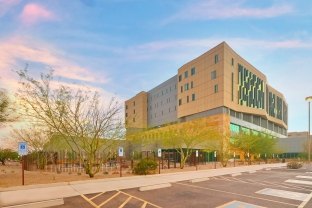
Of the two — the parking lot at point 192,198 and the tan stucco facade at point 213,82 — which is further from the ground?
the tan stucco facade at point 213,82

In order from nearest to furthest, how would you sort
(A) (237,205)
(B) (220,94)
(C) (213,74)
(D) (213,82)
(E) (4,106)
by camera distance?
(A) (237,205), (E) (4,106), (B) (220,94), (D) (213,82), (C) (213,74)

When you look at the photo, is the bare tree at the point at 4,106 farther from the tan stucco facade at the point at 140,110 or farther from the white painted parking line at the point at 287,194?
the tan stucco facade at the point at 140,110

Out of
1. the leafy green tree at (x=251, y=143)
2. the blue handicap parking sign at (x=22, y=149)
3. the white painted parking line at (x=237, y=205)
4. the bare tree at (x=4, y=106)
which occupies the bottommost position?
the leafy green tree at (x=251, y=143)

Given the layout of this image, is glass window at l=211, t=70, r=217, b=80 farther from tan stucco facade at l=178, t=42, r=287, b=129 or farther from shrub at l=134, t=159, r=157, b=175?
shrub at l=134, t=159, r=157, b=175

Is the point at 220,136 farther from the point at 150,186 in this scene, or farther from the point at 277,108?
the point at 277,108

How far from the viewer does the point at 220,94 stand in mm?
70938

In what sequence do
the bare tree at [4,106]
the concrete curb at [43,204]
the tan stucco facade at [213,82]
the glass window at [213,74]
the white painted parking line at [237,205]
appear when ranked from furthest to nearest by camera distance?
the glass window at [213,74] < the tan stucco facade at [213,82] < the bare tree at [4,106] < the white painted parking line at [237,205] < the concrete curb at [43,204]

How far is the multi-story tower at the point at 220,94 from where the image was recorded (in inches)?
2817

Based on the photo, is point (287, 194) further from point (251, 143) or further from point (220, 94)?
point (220, 94)

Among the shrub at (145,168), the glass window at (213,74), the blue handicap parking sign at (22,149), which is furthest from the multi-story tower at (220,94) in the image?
the blue handicap parking sign at (22,149)

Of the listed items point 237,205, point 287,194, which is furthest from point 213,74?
point 237,205

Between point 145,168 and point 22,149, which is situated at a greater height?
point 22,149

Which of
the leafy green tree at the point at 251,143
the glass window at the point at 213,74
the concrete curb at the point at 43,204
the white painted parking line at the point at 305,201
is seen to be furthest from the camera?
the glass window at the point at 213,74

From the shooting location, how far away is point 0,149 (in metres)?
55.2
